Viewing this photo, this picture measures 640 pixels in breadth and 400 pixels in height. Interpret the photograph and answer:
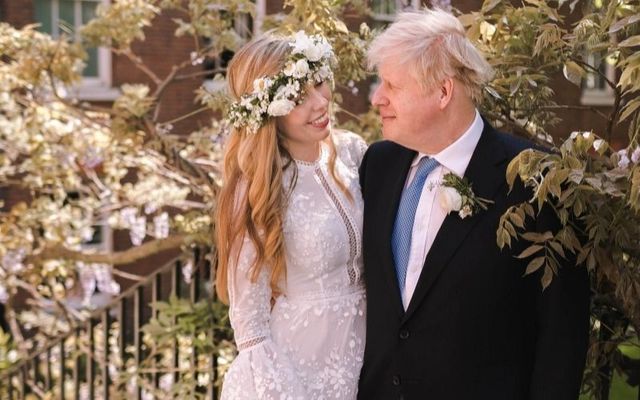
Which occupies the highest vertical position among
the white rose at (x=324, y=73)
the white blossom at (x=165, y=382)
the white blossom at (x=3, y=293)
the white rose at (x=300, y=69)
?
the white rose at (x=300, y=69)

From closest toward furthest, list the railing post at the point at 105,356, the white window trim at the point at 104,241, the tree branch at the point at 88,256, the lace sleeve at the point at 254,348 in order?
the lace sleeve at the point at 254,348 < the railing post at the point at 105,356 < the tree branch at the point at 88,256 < the white window trim at the point at 104,241

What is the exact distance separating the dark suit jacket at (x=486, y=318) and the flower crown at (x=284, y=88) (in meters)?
0.61

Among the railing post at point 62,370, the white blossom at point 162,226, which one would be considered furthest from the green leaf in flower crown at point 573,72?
the railing post at point 62,370

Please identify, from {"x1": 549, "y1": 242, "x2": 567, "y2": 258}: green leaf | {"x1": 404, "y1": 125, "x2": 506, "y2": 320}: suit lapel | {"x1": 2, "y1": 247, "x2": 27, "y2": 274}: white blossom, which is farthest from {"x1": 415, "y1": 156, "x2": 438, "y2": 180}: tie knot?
{"x1": 2, "y1": 247, "x2": 27, "y2": 274}: white blossom

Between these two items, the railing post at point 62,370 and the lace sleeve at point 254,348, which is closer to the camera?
the lace sleeve at point 254,348

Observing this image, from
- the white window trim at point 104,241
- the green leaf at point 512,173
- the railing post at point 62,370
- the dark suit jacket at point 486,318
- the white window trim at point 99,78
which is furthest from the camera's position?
the white window trim at point 99,78

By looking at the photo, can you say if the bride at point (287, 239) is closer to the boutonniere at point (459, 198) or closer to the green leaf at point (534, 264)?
the boutonniere at point (459, 198)

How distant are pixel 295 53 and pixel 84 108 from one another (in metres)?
3.01

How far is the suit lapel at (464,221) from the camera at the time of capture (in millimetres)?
2729

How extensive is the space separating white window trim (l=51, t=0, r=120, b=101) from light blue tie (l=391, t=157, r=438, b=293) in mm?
9035

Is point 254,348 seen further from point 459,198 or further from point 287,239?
point 459,198

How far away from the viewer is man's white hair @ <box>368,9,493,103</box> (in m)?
2.77

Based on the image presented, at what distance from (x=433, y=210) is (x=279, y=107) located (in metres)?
0.60

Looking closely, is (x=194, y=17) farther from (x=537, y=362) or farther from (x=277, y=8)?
(x=277, y=8)
